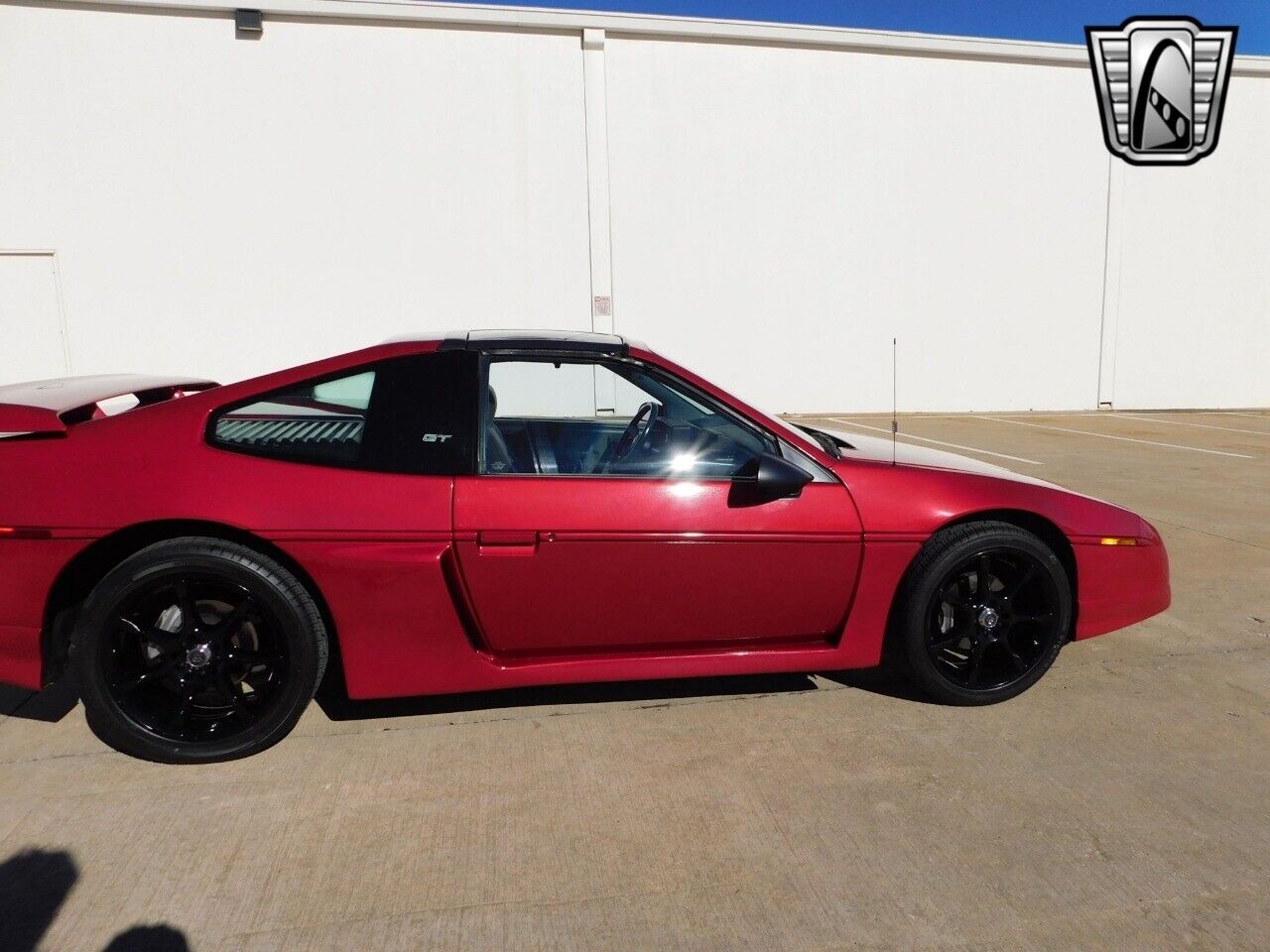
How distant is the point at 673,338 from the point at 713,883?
38.0ft

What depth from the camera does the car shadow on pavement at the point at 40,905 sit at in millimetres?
2021

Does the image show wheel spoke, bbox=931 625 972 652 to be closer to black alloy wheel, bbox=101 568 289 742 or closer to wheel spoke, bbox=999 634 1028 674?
wheel spoke, bbox=999 634 1028 674

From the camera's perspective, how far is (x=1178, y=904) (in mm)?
2182

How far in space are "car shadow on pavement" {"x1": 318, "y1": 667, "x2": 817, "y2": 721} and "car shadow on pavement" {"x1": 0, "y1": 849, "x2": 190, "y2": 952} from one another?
0.98m

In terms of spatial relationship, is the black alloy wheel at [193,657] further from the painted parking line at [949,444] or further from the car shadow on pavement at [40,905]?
the painted parking line at [949,444]

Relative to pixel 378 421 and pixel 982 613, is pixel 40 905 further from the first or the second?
pixel 982 613

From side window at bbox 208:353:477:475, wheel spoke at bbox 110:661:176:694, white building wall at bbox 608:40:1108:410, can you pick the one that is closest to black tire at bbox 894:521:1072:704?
side window at bbox 208:353:477:475

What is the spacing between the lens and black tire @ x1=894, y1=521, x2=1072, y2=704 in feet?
10.2

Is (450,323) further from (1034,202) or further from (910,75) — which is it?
(1034,202)

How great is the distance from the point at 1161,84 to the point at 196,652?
56.1 feet

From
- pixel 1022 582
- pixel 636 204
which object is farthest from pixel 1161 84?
pixel 1022 582

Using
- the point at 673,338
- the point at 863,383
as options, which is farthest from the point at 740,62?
the point at 863,383

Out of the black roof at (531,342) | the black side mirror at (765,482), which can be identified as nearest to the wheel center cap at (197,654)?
the black roof at (531,342)

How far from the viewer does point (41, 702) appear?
3.28 metres
